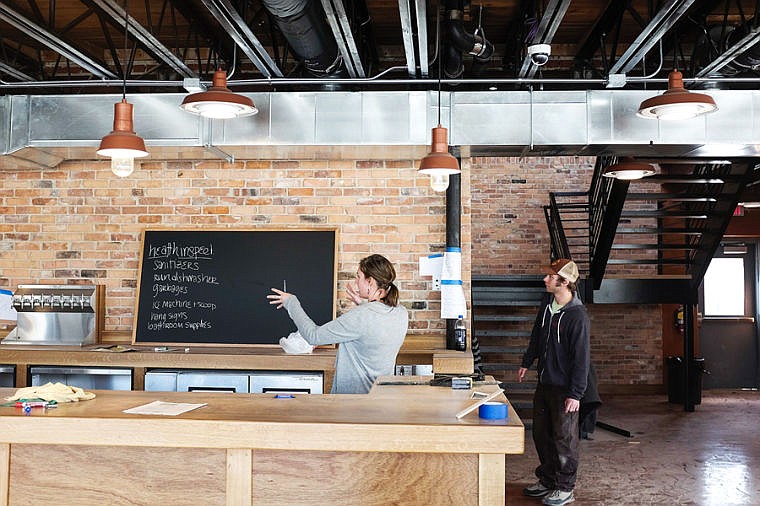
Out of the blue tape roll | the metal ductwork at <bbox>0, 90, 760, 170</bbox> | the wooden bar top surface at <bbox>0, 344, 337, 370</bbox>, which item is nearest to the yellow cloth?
the blue tape roll

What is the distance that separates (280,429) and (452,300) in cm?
314

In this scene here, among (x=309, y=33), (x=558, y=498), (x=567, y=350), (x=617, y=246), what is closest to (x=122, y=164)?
(x=309, y=33)

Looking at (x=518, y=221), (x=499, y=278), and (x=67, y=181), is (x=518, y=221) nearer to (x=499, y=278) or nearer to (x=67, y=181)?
(x=499, y=278)

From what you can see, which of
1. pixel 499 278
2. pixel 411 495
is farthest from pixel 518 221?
pixel 411 495

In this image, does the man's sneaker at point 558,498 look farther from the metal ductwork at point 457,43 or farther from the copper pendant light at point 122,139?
the copper pendant light at point 122,139

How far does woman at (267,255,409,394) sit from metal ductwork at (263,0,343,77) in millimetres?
1498

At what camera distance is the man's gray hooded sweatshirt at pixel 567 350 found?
5.06 m

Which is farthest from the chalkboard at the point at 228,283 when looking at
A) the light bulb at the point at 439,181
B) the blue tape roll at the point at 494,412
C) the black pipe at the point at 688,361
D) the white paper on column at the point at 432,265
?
the black pipe at the point at 688,361

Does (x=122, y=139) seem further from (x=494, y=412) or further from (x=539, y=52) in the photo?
(x=539, y=52)

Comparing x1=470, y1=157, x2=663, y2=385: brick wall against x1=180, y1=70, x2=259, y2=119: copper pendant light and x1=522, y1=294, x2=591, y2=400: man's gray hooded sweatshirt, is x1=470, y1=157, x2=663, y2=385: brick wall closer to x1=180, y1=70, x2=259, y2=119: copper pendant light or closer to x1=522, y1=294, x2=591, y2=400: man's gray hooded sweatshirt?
x1=522, y1=294, x2=591, y2=400: man's gray hooded sweatshirt

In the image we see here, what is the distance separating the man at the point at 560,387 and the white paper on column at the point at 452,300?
2.32 ft

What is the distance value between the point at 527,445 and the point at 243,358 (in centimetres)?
311

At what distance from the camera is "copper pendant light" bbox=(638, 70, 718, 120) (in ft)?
12.6

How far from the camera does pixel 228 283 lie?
6133mm
